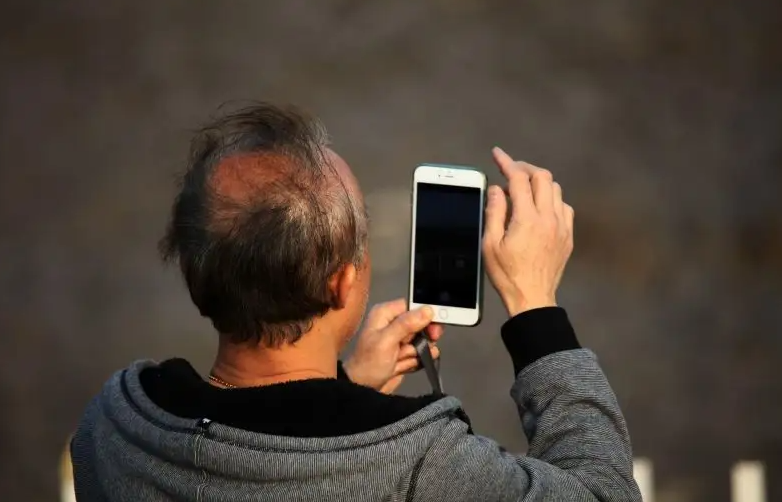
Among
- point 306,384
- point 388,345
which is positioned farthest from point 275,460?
point 388,345

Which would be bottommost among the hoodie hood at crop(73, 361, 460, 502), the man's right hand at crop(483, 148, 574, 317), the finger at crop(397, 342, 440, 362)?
the hoodie hood at crop(73, 361, 460, 502)

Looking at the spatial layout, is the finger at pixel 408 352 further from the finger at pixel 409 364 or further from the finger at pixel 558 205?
the finger at pixel 558 205

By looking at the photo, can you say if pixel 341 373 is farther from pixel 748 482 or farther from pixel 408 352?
pixel 748 482

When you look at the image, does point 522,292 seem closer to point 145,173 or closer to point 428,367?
point 428,367

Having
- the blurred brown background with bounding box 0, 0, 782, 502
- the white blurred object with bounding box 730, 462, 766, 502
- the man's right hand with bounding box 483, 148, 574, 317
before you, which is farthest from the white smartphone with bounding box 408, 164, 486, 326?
the white blurred object with bounding box 730, 462, 766, 502

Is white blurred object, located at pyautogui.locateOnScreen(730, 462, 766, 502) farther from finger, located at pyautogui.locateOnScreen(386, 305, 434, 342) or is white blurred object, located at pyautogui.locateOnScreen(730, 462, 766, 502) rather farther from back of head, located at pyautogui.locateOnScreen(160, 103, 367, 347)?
back of head, located at pyautogui.locateOnScreen(160, 103, 367, 347)

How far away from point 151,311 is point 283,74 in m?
0.66

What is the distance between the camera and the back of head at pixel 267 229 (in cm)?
91

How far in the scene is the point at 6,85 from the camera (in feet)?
9.03

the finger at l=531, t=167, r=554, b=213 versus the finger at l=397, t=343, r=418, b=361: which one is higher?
the finger at l=531, t=167, r=554, b=213

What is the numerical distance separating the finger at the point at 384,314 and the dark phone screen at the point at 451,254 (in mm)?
23

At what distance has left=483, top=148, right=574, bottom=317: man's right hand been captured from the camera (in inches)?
39.7

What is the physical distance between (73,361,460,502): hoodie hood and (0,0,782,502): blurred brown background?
74.4 inches

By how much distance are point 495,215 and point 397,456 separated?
27 cm
